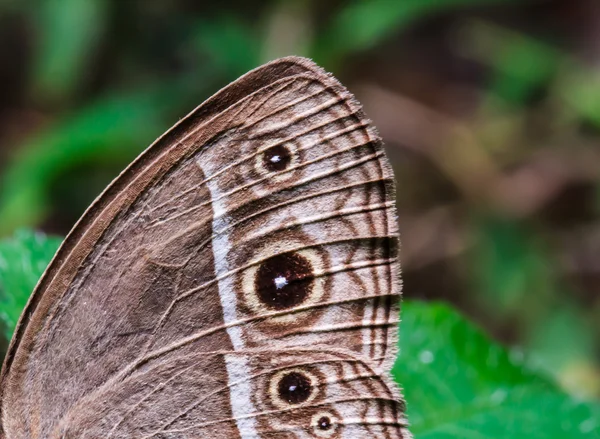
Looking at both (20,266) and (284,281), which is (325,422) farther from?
(20,266)

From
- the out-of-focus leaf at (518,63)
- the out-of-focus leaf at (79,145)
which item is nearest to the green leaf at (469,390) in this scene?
the out-of-focus leaf at (79,145)

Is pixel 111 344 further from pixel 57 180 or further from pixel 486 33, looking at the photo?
pixel 486 33

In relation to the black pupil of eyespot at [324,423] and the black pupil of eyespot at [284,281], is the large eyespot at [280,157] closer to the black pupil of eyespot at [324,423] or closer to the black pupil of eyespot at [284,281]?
the black pupil of eyespot at [284,281]

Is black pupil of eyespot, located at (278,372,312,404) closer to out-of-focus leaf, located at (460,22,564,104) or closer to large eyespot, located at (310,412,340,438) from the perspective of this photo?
large eyespot, located at (310,412,340,438)

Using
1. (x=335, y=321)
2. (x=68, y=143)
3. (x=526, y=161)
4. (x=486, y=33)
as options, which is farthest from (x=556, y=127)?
(x=335, y=321)

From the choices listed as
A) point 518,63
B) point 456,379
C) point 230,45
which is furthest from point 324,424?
point 518,63

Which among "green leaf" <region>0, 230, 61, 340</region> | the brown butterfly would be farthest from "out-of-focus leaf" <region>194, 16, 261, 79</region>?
the brown butterfly
